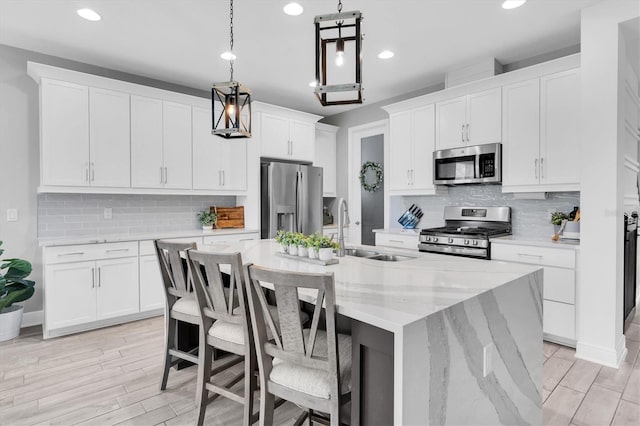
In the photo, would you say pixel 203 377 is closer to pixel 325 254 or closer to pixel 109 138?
pixel 325 254

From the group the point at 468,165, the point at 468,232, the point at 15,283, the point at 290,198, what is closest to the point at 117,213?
the point at 15,283

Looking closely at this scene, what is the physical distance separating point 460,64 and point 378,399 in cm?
380

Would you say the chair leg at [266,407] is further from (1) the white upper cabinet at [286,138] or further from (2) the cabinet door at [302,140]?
(2) the cabinet door at [302,140]

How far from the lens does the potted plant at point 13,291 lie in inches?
129

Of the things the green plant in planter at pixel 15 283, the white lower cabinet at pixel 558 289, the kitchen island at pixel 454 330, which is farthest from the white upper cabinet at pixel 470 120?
the green plant in planter at pixel 15 283

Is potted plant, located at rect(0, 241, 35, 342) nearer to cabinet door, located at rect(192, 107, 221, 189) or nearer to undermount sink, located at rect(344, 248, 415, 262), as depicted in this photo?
cabinet door, located at rect(192, 107, 221, 189)

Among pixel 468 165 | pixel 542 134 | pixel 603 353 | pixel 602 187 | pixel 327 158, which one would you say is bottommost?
pixel 603 353

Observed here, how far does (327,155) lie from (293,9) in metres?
3.20

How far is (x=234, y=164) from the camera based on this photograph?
16.1ft

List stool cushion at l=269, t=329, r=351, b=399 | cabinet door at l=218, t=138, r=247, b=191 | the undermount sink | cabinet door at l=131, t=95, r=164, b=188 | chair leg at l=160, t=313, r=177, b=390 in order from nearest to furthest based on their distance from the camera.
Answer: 1. stool cushion at l=269, t=329, r=351, b=399
2. chair leg at l=160, t=313, r=177, b=390
3. the undermount sink
4. cabinet door at l=131, t=95, r=164, b=188
5. cabinet door at l=218, t=138, r=247, b=191

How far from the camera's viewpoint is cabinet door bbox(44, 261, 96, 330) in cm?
339

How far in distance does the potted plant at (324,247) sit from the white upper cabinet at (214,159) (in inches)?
111

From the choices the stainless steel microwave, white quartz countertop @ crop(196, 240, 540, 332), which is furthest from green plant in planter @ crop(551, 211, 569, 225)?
white quartz countertop @ crop(196, 240, 540, 332)

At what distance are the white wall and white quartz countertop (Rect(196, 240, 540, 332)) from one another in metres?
1.33
